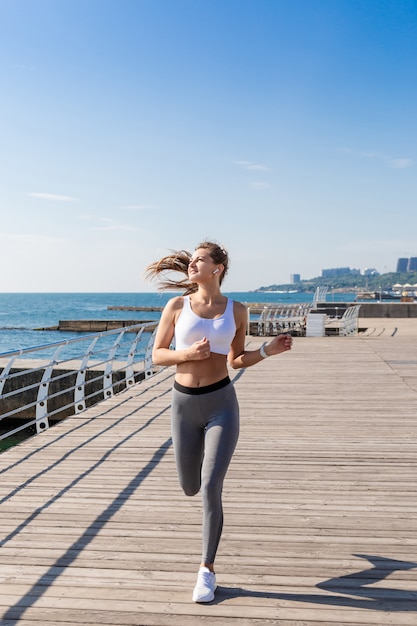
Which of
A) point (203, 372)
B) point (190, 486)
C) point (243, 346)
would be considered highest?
point (243, 346)

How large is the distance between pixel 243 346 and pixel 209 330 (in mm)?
288

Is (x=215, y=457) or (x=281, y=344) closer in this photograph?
(x=215, y=457)

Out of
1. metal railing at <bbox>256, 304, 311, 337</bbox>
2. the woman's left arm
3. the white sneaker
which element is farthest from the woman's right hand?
metal railing at <bbox>256, 304, 311, 337</bbox>

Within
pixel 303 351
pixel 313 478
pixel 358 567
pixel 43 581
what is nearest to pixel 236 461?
pixel 313 478

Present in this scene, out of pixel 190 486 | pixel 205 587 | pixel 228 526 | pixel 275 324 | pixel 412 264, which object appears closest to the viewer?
pixel 205 587

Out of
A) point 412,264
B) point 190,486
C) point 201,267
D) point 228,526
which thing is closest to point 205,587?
point 190,486

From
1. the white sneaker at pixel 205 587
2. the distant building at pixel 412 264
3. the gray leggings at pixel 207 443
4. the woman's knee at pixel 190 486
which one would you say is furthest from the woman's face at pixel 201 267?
the distant building at pixel 412 264

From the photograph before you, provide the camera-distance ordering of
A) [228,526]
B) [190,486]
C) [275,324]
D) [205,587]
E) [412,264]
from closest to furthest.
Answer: [205,587] → [190,486] → [228,526] → [275,324] → [412,264]

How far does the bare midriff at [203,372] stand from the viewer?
11.0 feet

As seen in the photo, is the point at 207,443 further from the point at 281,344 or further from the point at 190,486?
the point at 281,344

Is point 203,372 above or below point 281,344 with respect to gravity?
below

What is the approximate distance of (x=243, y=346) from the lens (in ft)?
11.6

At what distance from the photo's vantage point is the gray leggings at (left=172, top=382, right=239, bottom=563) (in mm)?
3178

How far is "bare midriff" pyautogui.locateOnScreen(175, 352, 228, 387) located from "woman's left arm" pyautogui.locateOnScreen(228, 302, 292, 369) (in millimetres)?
213
